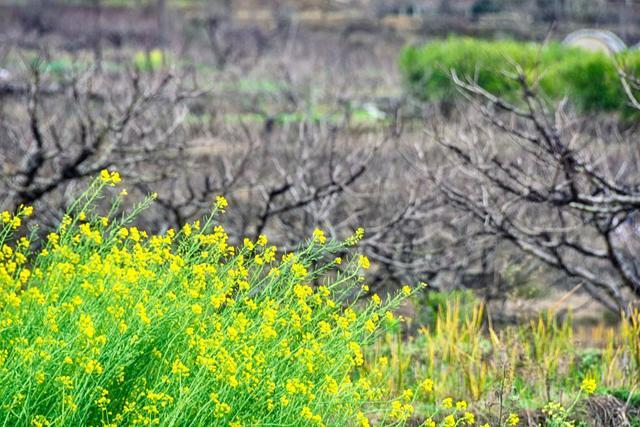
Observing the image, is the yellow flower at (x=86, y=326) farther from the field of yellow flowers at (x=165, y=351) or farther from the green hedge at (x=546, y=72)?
the green hedge at (x=546, y=72)

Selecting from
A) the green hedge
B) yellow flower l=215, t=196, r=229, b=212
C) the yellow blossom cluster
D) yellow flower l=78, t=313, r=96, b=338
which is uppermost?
yellow flower l=215, t=196, r=229, b=212

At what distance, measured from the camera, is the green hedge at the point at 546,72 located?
1786cm

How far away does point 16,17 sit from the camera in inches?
1597

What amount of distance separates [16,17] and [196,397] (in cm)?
3792

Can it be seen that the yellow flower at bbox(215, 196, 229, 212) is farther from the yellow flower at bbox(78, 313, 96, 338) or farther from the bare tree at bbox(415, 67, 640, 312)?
the bare tree at bbox(415, 67, 640, 312)

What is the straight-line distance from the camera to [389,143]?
17.8 metres

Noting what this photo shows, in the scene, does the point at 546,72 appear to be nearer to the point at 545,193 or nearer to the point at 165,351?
the point at 545,193

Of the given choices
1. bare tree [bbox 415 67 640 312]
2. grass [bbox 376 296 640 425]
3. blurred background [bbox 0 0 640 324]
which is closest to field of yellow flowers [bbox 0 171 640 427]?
grass [bbox 376 296 640 425]

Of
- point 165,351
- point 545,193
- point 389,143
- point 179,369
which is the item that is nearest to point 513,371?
point 165,351

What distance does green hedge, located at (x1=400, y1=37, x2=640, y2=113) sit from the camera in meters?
17.9

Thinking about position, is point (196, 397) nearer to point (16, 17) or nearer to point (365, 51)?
point (365, 51)

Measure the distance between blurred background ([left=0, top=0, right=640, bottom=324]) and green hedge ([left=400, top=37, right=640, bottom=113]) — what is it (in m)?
0.05

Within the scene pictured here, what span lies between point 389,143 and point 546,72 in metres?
2.74

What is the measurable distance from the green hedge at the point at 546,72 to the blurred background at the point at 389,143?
5 cm
